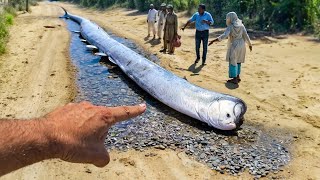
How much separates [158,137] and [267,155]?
1.80m

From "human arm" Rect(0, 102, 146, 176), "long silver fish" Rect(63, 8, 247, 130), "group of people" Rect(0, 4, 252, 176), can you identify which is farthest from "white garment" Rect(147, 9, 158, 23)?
"human arm" Rect(0, 102, 146, 176)

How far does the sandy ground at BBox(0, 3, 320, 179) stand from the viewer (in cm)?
519

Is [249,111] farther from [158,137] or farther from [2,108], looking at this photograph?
[2,108]

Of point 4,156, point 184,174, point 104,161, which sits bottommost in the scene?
point 184,174

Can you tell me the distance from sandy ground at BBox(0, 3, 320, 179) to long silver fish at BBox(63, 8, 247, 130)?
993 mm

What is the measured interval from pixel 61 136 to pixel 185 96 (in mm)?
5430

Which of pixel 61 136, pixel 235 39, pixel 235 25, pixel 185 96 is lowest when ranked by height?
pixel 185 96

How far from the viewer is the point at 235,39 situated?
30.5 feet

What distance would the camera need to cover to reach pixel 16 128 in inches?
57.5

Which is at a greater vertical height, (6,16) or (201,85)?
(6,16)

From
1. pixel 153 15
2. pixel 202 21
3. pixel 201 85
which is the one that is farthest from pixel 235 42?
pixel 153 15

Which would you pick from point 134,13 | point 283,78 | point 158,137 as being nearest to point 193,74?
point 283,78

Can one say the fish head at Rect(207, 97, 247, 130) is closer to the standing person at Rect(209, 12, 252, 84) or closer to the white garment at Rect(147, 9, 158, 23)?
the standing person at Rect(209, 12, 252, 84)

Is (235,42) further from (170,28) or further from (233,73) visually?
(170,28)
